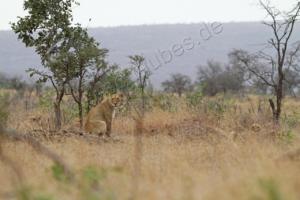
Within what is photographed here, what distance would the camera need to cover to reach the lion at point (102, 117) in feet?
47.3

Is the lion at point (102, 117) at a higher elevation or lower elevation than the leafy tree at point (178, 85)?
higher

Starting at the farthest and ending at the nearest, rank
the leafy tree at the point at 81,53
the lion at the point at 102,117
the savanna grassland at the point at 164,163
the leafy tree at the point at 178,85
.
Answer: the leafy tree at the point at 178,85 < the leafy tree at the point at 81,53 < the lion at the point at 102,117 < the savanna grassland at the point at 164,163

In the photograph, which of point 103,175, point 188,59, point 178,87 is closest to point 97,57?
point 103,175

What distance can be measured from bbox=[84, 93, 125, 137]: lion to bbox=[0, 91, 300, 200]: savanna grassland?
1.75ft

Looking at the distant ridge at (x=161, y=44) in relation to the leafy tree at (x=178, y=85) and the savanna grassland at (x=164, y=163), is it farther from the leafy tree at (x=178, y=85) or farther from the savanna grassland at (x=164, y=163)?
the savanna grassland at (x=164, y=163)

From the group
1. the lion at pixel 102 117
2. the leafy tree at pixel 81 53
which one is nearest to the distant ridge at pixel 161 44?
the leafy tree at pixel 81 53

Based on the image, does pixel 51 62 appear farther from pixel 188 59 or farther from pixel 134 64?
pixel 188 59

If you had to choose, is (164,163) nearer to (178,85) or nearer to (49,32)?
(49,32)

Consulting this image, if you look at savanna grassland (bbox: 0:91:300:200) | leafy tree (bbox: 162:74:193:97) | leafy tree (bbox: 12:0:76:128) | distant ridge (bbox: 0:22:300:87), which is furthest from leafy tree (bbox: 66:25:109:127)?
distant ridge (bbox: 0:22:300:87)

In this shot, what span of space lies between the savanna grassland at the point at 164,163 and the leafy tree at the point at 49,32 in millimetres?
1733

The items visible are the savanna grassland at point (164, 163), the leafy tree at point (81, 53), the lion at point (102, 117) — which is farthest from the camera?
the leafy tree at point (81, 53)

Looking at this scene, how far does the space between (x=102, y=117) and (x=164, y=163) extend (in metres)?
6.49

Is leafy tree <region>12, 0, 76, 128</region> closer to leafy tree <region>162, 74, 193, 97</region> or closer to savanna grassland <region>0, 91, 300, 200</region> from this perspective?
savanna grassland <region>0, 91, 300, 200</region>

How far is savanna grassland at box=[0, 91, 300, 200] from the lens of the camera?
485 cm
